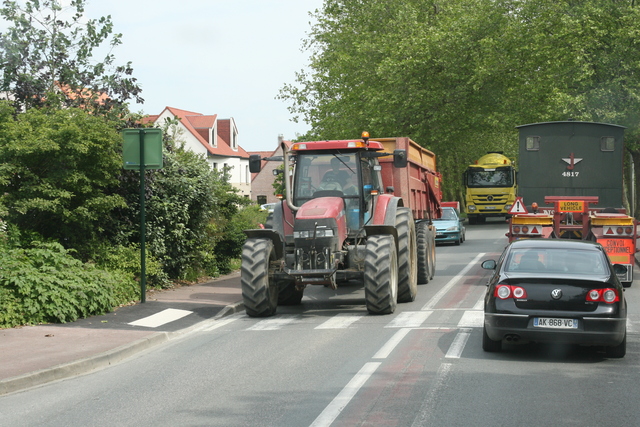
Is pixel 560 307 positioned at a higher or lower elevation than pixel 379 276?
lower

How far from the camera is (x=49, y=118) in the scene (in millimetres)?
14672

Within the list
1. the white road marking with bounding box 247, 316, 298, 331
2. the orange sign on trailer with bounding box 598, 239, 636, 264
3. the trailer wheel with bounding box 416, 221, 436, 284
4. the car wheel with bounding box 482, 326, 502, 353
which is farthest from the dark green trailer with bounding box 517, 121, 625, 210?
the car wheel with bounding box 482, 326, 502, 353

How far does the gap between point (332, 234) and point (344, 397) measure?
5626 millimetres

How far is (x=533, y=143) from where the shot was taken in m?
19.6

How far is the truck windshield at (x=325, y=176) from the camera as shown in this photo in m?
14.6

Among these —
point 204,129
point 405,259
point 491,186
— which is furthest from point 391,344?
point 204,129

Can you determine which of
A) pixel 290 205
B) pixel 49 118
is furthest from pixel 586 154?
pixel 49 118

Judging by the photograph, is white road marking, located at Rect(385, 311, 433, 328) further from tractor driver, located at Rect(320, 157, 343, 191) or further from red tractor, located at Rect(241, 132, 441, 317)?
tractor driver, located at Rect(320, 157, 343, 191)

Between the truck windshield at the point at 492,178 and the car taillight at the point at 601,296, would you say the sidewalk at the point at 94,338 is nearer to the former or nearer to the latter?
the car taillight at the point at 601,296

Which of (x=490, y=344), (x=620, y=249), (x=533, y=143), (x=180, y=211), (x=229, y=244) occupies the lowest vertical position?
(x=490, y=344)

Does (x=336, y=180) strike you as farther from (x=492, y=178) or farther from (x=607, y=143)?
(x=492, y=178)

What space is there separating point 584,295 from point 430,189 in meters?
12.7

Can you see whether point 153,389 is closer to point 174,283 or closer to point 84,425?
point 84,425

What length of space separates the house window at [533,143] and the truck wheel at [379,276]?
24.7ft
